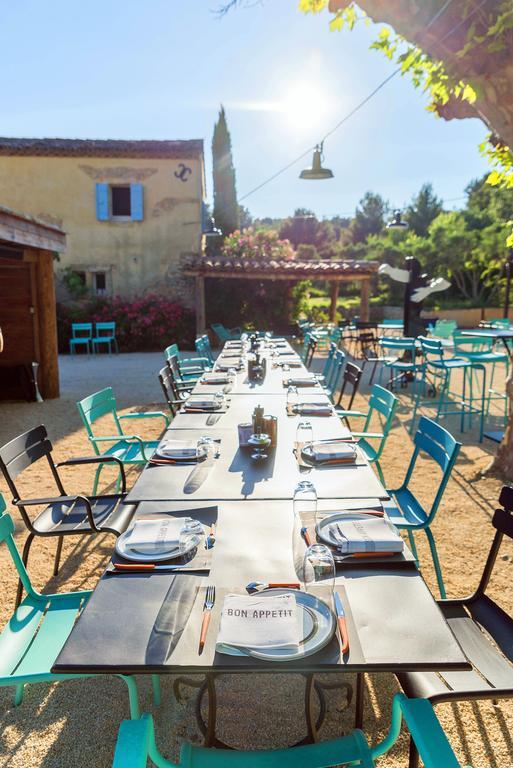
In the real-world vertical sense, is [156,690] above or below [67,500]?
below

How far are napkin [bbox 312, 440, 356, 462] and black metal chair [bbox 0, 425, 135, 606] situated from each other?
91cm

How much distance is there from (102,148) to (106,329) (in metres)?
4.92

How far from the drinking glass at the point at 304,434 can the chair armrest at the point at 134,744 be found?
1526 millimetres

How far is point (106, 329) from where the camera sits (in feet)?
45.1

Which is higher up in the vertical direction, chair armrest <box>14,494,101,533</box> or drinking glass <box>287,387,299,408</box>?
drinking glass <box>287,387,299,408</box>

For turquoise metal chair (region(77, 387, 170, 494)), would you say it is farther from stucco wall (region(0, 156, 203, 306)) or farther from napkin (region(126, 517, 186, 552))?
stucco wall (region(0, 156, 203, 306))

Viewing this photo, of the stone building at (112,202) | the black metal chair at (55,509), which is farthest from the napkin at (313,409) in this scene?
the stone building at (112,202)

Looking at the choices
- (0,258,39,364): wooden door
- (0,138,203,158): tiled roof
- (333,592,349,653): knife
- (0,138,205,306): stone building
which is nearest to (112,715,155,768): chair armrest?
(333,592,349,653): knife

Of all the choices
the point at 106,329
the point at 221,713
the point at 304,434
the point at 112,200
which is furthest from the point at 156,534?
the point at 112,200

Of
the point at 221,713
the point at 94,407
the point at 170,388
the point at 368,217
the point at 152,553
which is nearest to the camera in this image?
the point at 152,553

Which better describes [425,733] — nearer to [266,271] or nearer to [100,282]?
[266,271]

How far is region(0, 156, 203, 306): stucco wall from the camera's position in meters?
14.3

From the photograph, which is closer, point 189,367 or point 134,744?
point 134,744

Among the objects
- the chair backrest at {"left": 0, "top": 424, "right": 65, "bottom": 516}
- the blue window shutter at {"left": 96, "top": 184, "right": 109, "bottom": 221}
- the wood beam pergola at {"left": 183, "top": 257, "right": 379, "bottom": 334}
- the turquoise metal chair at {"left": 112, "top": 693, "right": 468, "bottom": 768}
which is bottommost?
the turquoise metal chair at {"left": 112, "top": 693, "right": 468, "bottom": 768}
